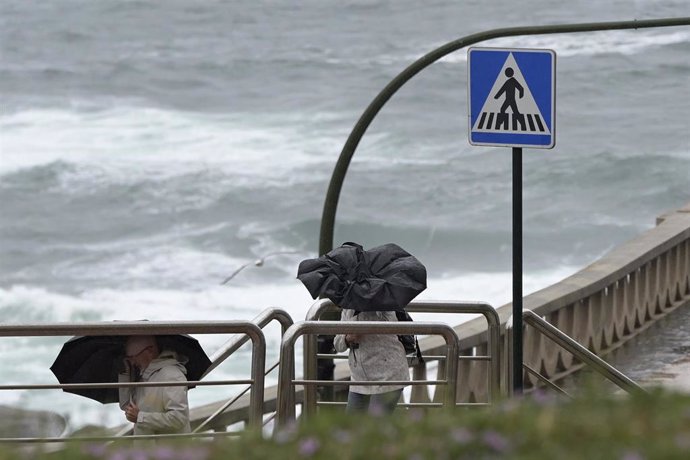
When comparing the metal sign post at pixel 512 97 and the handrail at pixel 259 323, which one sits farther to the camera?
the metal sign post at pixel 512 97

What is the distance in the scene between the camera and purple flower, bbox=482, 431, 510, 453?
120 inches

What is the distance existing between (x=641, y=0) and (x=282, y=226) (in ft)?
124

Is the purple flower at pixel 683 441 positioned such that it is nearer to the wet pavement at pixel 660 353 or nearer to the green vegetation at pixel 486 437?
the green vegetation at pixel 486 437

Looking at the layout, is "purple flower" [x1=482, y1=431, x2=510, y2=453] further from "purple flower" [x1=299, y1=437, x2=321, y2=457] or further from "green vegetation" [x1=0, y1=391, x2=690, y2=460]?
"purple flower" [x1=299, y1=437, x2=321, y2=457]

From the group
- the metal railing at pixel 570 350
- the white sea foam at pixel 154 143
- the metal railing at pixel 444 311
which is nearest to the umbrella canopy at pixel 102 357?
the metal railing at pixel 444 311

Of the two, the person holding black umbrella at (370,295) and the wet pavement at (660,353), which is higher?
the person holding black umbrella at (370,295)

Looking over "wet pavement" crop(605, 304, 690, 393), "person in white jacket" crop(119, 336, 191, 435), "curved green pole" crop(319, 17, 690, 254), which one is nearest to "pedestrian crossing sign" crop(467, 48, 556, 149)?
"person in white jacket" crop(119, 336, 191, 435)

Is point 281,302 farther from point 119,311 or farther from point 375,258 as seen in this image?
point 375,258

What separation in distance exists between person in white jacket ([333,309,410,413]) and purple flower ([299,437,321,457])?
3.63 metres

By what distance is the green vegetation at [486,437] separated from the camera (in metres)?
3.00

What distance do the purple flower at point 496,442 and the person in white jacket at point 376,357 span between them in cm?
371

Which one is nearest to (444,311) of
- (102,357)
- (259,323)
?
(259,323)

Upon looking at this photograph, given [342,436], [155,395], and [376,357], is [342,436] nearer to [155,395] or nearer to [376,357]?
[155,395]

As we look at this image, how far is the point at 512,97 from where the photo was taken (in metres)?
7.92
